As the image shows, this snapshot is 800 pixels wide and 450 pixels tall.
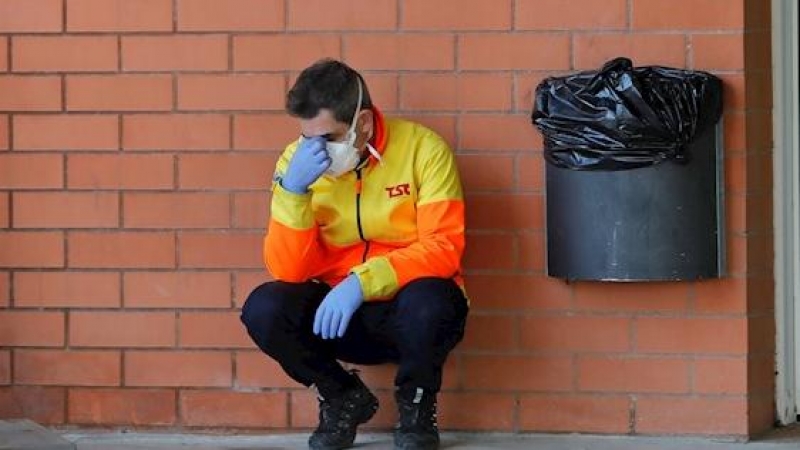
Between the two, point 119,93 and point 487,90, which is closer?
point 487,90

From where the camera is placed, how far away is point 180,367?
4988mm

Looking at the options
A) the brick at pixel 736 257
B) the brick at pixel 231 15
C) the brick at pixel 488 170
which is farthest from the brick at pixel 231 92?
the brick at pixel 736 257

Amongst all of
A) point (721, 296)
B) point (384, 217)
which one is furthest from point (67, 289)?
point (721, 296)

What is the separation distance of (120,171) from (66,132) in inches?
8.7

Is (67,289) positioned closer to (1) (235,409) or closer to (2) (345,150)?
(1) (235,409)

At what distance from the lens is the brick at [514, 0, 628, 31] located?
15.7 feet

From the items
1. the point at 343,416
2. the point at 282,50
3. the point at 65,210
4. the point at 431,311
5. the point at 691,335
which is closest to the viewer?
the point at 431,311

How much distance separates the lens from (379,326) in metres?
4.56

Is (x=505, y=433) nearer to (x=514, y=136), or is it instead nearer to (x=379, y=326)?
(x=379, y=326)

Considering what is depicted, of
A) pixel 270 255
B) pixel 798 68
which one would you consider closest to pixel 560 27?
pixel 798 68

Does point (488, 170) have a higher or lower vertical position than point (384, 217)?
higher

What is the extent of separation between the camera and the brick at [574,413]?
15.9 feet

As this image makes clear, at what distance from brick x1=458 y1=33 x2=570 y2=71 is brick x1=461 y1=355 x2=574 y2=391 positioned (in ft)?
3.05

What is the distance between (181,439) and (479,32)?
1634 mm
